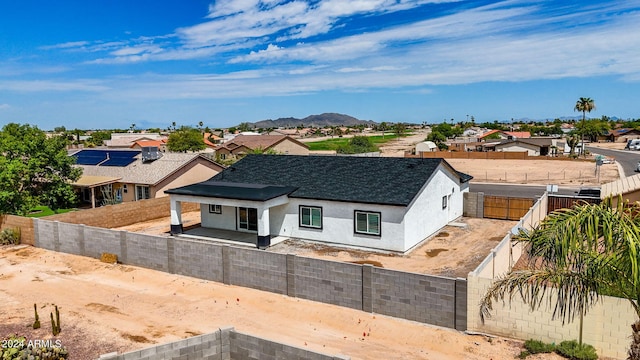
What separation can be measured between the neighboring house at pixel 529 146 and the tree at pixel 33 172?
6820 centimetres

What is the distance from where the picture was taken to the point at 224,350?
12.6m

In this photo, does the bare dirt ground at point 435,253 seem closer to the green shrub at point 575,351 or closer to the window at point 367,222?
the window at point 367,222

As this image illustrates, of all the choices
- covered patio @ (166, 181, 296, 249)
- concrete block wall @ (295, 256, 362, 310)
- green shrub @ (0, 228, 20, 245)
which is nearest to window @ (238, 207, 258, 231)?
covered patio @ (166, 181, 296, 249)

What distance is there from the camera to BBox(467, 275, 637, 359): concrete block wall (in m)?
12.6

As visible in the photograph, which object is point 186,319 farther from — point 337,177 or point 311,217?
point 337,177

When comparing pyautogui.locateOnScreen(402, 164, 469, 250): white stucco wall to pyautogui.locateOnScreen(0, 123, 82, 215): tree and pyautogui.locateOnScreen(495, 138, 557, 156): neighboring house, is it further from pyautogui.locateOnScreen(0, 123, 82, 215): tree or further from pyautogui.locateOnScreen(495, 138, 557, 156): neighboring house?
pyautogui.locateOnScreen(495, 138, 557, 156): neighboring house

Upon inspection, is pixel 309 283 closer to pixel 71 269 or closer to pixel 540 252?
pixel 540 252

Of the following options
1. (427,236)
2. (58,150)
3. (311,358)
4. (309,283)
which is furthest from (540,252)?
(58,150)

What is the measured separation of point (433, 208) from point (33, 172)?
2516 centimetres

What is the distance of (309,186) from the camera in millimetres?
27547

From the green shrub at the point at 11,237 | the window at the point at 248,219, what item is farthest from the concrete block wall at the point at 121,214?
the window at the point at 248,219

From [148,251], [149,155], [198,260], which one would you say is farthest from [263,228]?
[149,155]

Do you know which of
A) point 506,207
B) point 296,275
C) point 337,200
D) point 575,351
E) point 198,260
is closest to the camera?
point 575,351

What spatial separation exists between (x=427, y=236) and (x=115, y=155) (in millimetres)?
31702
